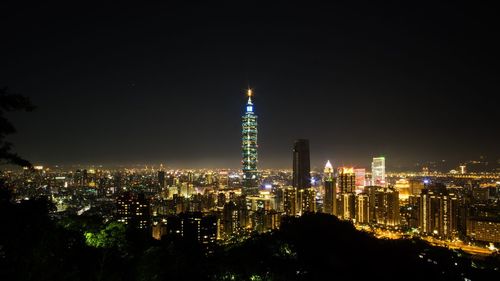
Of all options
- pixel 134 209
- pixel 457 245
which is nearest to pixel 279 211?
pixel 134 209

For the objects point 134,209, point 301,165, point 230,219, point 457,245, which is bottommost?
point 457,245

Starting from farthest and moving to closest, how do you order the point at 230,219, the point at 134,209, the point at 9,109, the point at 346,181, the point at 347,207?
the point at 346,181 → the point at 347,207 → the point at 230,219 → the point at 134,209 → the point at 9,109

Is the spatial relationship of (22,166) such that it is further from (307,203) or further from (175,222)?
(307,203)

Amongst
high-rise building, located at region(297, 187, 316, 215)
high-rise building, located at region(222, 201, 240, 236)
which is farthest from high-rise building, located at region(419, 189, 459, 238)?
high-rise building, located at region(222, 201, 240, 236)

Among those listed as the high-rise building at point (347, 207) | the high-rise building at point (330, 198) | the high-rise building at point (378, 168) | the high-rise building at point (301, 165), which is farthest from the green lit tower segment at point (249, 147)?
the high-rise building at point (347, 207)

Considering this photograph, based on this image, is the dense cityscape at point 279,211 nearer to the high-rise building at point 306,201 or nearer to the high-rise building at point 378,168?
the high-rise building at point 306,201

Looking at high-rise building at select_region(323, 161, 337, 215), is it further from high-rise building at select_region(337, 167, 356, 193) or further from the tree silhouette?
the tree silhouette

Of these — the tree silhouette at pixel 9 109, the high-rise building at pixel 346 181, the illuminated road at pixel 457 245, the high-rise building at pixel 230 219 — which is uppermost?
the tree silhouette at pixel 9 109

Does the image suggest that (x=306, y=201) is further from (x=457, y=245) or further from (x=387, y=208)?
(x=457, y=245)
